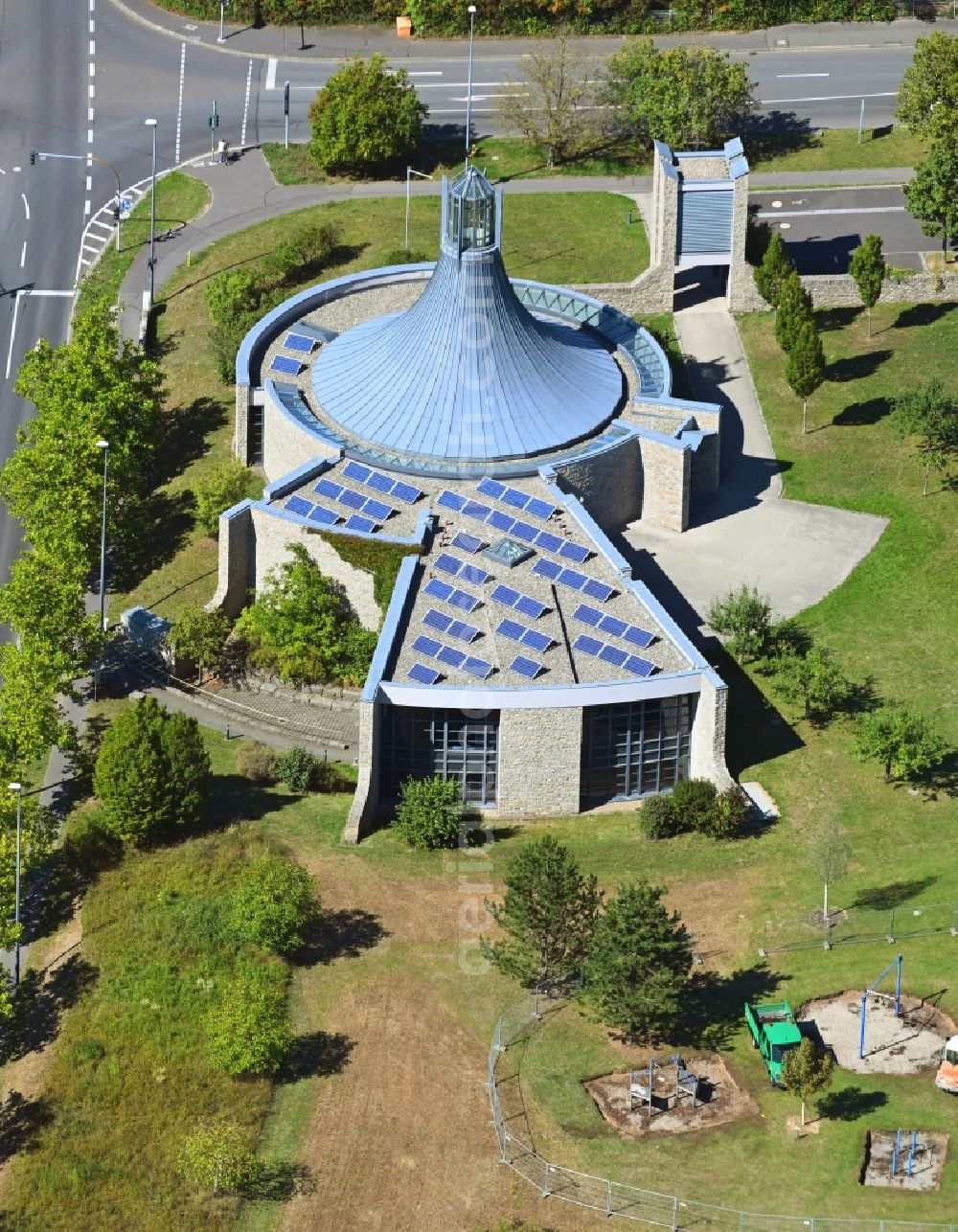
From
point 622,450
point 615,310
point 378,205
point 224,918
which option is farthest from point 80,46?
point 224,918

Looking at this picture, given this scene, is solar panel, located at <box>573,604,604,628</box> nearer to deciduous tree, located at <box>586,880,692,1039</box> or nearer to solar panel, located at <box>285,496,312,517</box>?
solar panel, located at <box>285,496,312,517</box>

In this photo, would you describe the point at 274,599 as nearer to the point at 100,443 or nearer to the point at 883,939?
the point at 100,443

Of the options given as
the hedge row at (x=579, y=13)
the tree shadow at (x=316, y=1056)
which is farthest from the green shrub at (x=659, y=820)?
the hedge row at (x=579, y=13)

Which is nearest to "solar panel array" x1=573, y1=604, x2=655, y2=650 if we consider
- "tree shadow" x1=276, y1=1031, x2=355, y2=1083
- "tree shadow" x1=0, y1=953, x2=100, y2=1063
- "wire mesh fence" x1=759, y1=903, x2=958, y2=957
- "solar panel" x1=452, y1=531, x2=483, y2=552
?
"solar panel" x1=452, y1=531, x2=483, y2=552

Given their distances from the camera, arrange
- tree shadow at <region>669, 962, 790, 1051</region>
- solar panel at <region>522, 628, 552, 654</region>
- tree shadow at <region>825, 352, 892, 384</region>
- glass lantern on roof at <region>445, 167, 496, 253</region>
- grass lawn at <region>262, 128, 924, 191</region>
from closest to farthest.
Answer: tree shadow at <region>669, 962, 790, 1051</region> → solar panel at <region>522, 628, 552, 654</region> → glass lantern on roof at <region>445, 167, 496, 253</region> → tree shadow at <region>825, 352, 892, 384</region> → grass lawn at <region>262, 128, 924, 191</region>

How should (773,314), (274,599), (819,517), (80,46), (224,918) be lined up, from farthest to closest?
1. (80,46)
2. (773,314)
3. (819,517)
4. (274,599)
5. (224,918)

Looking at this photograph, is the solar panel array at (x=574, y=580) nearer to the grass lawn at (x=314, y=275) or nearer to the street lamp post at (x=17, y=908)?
the grass lawn at (x=314, y=275)
